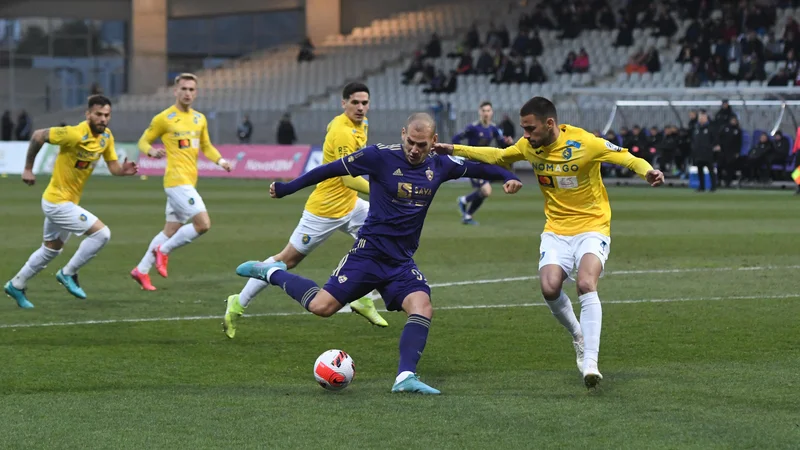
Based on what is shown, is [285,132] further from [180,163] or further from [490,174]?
[490,174]

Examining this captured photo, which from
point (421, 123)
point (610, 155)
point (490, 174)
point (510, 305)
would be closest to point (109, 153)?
point (510, 305)

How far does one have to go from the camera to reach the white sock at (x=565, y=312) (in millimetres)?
8178

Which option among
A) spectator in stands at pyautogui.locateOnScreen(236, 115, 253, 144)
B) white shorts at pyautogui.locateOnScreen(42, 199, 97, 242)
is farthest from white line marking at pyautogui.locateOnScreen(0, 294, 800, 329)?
spectator in stands at pyautogui.locateOnScreen(236, 115, 253, 144)

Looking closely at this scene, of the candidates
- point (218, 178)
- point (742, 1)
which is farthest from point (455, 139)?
point (742, 1)

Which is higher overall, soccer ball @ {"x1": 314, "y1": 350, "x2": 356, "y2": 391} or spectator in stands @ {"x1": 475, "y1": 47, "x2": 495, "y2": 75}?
spectator in stands @ {"x1": 475, "y1": 47, "x2": 495, "y2": 75}

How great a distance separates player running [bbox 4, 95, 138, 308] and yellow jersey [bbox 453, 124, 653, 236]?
5274 mm

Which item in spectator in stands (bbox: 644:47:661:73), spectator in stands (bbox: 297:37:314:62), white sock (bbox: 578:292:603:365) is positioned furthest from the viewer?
spectator in stands (bbox: 297:37:314:62)

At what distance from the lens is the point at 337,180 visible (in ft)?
36.2

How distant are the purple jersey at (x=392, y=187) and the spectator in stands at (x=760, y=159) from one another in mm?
24556

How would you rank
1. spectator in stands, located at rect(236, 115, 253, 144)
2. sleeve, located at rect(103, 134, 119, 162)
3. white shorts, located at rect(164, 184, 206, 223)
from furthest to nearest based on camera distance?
1. spectator in stands, located at rect(236, 115, 253, 144)
2. white shorts, located at rect(164, 184, 206, 223)
3. sleeve, located at rect(103, 134, 119, 162)

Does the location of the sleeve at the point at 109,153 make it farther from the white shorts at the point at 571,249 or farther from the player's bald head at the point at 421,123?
the white shorts at the point at 571,249

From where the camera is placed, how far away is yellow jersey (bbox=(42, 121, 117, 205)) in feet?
39.5

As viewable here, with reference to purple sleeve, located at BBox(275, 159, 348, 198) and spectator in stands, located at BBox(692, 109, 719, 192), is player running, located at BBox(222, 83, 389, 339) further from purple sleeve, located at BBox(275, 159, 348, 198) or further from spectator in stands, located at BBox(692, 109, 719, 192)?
spectator in stands, located at BBox(692, 109, 719, 192)

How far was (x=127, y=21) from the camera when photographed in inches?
2199
